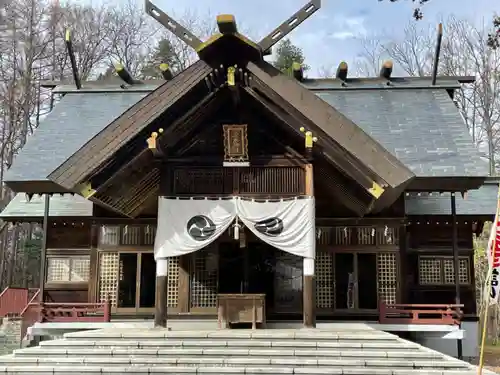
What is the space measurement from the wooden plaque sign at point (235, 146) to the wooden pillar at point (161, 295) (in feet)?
7.40

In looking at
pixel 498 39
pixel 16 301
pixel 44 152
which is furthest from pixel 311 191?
pixel 16 301

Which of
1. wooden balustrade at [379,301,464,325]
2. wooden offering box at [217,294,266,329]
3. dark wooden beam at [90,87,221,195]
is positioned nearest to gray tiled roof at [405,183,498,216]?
wooden balustrade at [379,301,464,325]

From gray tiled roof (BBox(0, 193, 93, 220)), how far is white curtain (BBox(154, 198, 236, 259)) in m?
4.98

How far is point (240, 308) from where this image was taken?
1070 centimetres

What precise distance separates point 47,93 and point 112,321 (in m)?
19.7

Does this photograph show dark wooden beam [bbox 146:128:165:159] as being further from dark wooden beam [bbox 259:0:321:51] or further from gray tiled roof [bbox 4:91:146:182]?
gray tiled roof [bbox 4:91:146:182]

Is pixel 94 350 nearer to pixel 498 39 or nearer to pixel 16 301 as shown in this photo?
pixel 498 39

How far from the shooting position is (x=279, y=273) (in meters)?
13.8

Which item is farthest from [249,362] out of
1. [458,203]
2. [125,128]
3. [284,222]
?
[458,203]

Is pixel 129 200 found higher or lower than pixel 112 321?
higher

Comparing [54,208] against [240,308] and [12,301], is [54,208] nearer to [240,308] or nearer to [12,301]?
[12,301]

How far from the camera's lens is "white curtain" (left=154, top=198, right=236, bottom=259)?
10.8 metres

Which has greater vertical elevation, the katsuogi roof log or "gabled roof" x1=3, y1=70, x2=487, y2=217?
"gabled roof" x1=3, y1=70, x2=487, y2=217

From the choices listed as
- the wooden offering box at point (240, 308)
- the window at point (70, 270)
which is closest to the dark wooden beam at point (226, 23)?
the wooden offering box at point (240, 308)
